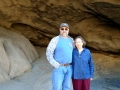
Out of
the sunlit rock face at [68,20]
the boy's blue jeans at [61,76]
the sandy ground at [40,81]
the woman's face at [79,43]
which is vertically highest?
the sunlit rock face at [68,20]

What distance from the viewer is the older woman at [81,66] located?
3844 mm

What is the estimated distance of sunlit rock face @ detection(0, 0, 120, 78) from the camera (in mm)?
6681

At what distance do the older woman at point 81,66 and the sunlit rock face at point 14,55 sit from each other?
255 centimetres

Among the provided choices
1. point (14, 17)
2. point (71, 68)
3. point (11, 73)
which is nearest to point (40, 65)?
point (11, 73)

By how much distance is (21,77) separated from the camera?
253 inches

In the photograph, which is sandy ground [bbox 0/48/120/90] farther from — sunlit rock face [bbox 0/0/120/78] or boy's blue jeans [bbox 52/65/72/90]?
boy's blue jeans [bbox 52/65/72/90]

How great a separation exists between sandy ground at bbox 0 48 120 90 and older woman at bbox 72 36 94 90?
1.46m

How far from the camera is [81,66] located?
3.85m

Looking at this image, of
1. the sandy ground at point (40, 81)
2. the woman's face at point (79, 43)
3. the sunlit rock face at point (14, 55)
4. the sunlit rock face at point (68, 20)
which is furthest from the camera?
the sunlit rock face at point (68, 20)

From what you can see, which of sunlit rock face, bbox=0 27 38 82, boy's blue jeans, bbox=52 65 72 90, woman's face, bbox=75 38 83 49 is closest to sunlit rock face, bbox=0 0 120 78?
sunlit rock face, bbox=0 27 38 82

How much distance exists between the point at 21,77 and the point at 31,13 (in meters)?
2.01

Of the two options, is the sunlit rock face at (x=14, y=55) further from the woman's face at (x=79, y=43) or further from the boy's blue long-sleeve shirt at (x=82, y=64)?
the woman's face at (x=79, y=43)

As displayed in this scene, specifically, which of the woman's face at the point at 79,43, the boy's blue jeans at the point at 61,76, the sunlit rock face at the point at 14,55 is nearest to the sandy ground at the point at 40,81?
the sunlit rock face at the point at 14,55

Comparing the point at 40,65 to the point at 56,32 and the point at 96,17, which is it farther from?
the point at 96,17
